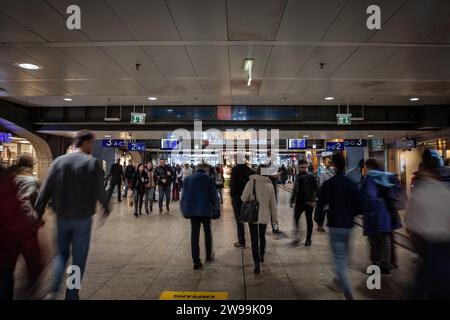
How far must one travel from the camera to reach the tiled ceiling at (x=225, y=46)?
4.45 meters

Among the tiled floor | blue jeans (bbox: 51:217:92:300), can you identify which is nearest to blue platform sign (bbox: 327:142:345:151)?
the tiled floor

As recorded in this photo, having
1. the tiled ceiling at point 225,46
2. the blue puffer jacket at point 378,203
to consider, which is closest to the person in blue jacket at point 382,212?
the blue puffer jacket at point 378,203

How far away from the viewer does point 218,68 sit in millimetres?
6922

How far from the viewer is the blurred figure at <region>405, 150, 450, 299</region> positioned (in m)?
2.63

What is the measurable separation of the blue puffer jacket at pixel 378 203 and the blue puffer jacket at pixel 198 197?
2.32 metres

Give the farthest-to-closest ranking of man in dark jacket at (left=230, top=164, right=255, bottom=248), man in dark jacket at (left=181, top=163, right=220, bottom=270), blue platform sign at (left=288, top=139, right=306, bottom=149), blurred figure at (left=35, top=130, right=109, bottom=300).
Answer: blue platform sign at (left=288, top=139, right=306, bottom=149), man in dark jacket at (left=230, top=164, right=255, bottom=248), man in dark jacket at (left=181, top=163, right=220, bottom=270), blurred figure at (left=35, top=130, right=109, bottom=300)

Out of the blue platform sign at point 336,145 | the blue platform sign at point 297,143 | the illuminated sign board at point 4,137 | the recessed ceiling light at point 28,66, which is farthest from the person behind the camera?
the blue platform sign at point 336,145

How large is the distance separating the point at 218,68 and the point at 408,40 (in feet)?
12.3

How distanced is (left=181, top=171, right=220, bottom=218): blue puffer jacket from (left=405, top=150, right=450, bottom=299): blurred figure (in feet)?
9.25

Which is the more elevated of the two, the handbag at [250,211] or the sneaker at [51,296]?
the handbag at [250,211]

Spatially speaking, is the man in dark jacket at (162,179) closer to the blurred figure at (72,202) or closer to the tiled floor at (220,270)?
the tiled floor at (220,270)

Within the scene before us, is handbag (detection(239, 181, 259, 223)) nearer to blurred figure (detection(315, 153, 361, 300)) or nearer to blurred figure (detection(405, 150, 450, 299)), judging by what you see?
blurred figure (detection(315, 153, 361, 300))

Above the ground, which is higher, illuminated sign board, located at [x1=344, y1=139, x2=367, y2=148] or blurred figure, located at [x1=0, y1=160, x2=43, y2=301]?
illuminated sign board, located at [x1=344, y1=139, x2=367, y2=148]

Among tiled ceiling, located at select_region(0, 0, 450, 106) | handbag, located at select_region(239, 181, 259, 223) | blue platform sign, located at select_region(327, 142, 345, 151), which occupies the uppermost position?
tiled ceiling, located at select_region(0, 0, 450, 106)
